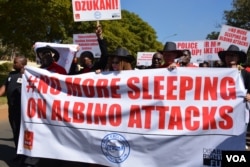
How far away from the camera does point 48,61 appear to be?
6.75 meters

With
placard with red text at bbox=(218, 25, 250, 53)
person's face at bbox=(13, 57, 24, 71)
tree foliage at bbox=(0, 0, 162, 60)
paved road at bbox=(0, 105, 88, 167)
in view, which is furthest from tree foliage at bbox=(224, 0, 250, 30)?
person's face at bbox=(13, 57, 24, 71)

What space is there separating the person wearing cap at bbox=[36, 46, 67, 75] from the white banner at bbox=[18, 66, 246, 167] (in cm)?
26

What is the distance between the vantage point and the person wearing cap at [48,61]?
6695mm

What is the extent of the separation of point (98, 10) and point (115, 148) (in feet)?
11.1

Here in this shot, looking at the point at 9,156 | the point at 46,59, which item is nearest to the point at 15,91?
the point at 46,59

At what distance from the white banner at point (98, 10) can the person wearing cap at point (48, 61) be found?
171 centimetres

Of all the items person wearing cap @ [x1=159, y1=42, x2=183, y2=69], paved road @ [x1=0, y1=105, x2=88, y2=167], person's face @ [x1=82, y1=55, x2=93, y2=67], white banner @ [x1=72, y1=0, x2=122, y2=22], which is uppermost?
white banner @ [x1=72, y1=0, x2=122, y2=22]

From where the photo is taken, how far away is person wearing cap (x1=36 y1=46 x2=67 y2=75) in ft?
22.0

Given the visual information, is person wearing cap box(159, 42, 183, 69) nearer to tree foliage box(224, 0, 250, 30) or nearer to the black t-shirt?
the black t-shirt

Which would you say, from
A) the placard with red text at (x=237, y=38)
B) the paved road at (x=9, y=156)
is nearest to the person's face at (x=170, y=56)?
the paved road at (x=9, y=156)

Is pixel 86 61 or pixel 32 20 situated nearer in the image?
pixel 86 61

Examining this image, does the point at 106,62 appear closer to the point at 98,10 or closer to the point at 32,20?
the point at 98,10

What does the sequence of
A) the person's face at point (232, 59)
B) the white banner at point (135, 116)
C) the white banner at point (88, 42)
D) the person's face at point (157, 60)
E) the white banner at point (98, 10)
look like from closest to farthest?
1. the white banner at point (135, 116)
2. the person's face at point (232, 59)
3. the person's face at point (157, 60)
4. the white banner at point (98, 10)
5. the white banner at point (88, 42)

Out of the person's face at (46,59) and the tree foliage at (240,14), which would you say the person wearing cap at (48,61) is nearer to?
the person's face at (46,59)
